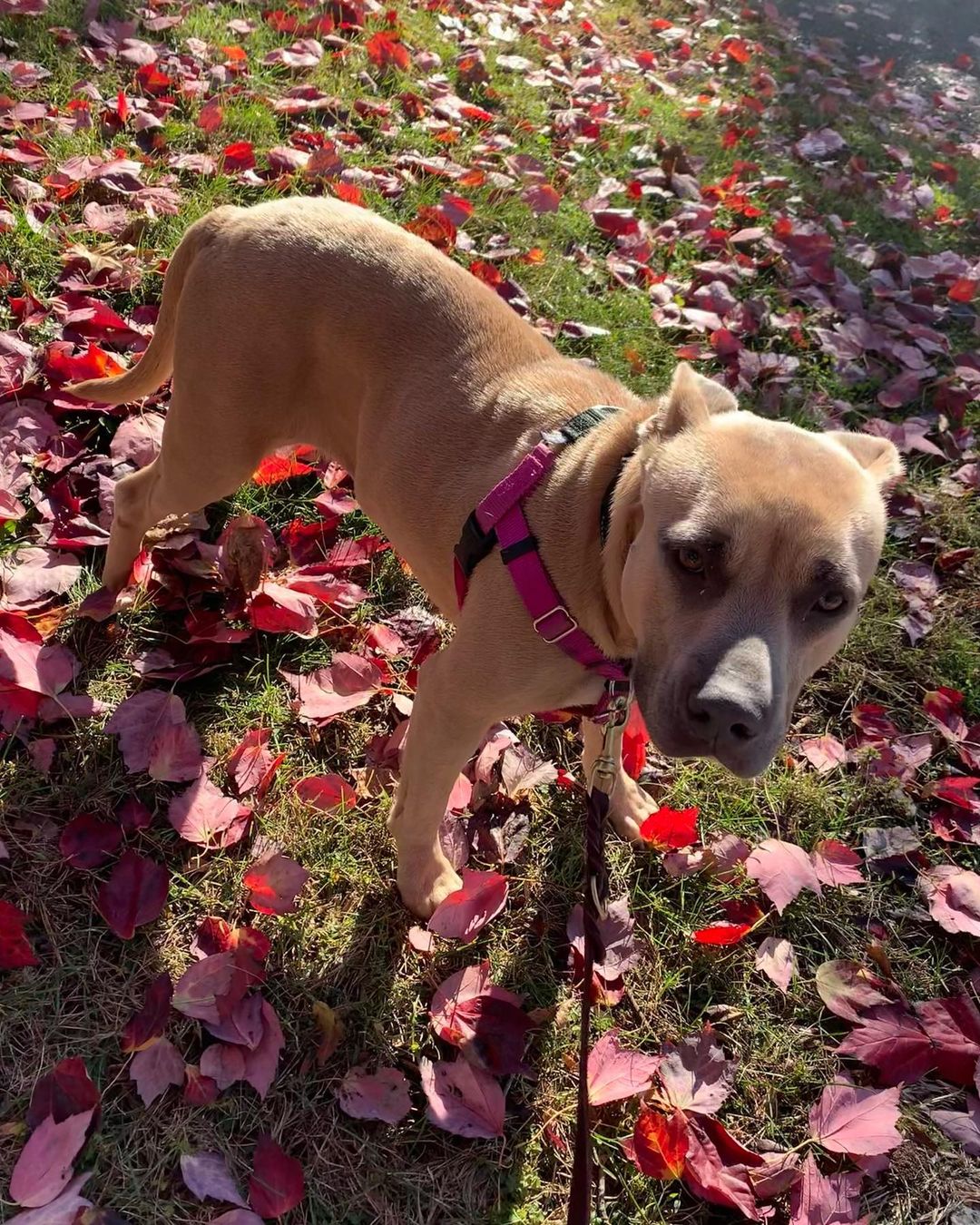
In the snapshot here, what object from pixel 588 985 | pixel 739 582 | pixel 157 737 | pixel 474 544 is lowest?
pixel 157 737

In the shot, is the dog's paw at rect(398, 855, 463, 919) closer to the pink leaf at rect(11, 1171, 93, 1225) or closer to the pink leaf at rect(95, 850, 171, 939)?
the pink leaf at rect(95, 850, 171, 939)

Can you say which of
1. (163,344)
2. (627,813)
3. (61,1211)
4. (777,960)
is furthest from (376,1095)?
(163,344)

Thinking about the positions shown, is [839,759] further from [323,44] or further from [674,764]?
[323,44]

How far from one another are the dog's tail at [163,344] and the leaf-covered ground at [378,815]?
0.49m

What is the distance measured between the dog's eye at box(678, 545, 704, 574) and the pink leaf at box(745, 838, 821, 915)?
1598 millimetres

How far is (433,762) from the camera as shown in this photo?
8.45 feet

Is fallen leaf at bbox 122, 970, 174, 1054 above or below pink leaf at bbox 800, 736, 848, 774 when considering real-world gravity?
below

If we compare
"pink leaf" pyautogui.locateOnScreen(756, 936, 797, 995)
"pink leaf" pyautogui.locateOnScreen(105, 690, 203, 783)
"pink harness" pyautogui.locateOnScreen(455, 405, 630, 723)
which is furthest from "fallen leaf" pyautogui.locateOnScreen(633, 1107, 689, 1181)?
"pink leaf" pyautogui.locateOnScreen(105, 690, 203, 783)

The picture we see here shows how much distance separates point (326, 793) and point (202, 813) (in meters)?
0.43

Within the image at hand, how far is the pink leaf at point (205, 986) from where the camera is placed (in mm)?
2432

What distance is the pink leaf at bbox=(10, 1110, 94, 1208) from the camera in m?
2.09

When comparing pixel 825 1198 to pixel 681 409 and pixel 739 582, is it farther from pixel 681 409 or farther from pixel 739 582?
pixel 681 409

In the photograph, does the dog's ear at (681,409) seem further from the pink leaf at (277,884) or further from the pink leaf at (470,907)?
the pink leaf at (277,884)

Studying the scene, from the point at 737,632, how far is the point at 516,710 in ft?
2.62
